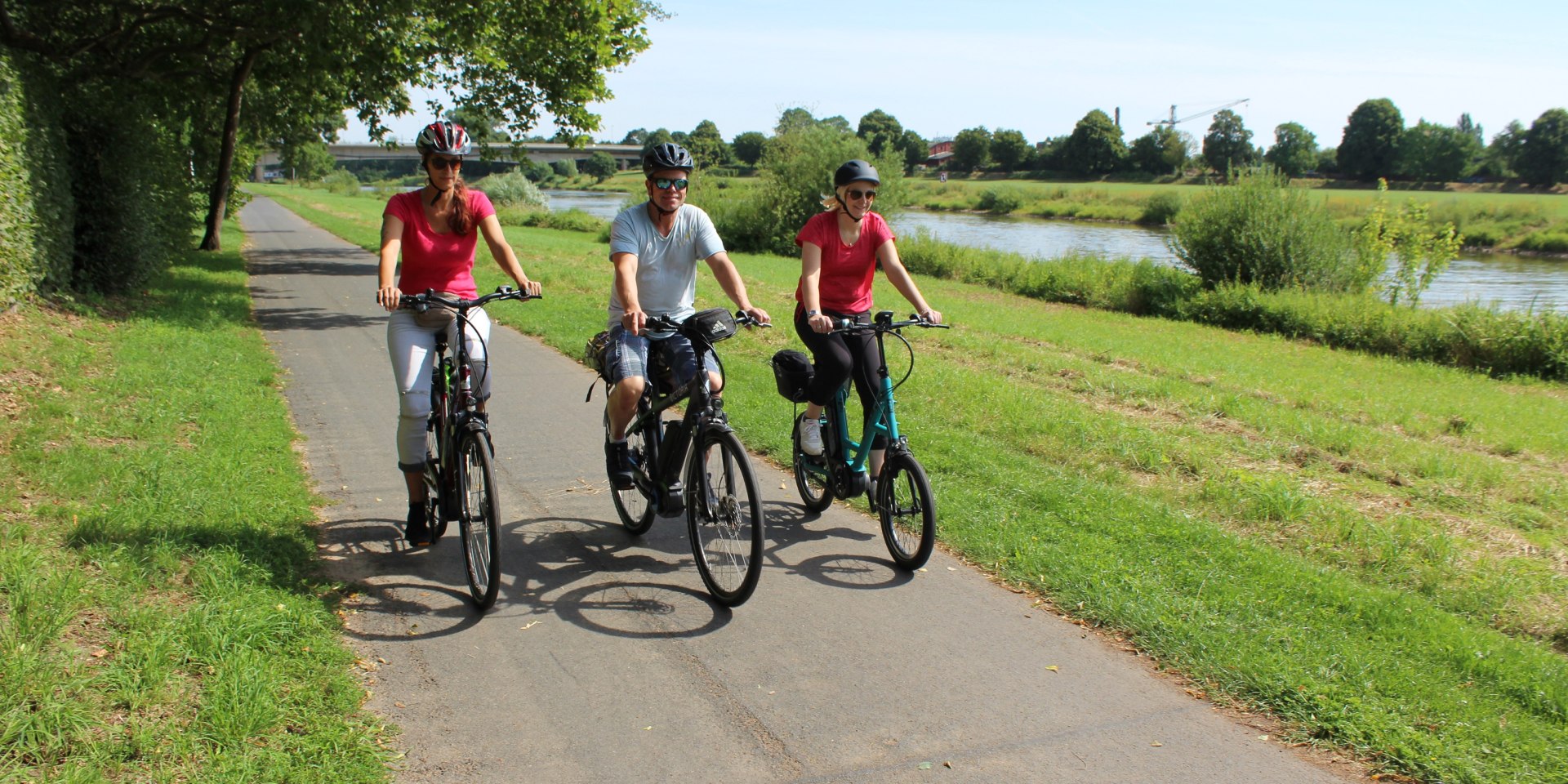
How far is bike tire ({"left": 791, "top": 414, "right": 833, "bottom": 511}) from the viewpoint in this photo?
594 centimetres

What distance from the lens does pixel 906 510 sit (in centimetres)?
515

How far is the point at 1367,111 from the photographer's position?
85.0 meters

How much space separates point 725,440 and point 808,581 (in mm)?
893

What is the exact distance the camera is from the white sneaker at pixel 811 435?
5.78 m

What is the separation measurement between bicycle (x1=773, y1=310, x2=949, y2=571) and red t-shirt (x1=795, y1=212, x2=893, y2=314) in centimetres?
29

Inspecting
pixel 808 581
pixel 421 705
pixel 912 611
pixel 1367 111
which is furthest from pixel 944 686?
pixel 1367 111

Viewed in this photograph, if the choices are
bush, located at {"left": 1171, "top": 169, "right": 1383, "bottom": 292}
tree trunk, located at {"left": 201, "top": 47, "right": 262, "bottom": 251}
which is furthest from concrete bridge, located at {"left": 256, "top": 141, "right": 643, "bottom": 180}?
bush, located at {"left": 1171, "top": 169, "right": 1383, "bottom": 292}

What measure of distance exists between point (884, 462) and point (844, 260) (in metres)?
1.08

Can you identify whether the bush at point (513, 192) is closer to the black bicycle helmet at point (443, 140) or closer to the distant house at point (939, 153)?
the black bicycle helmet at point (443, 140)

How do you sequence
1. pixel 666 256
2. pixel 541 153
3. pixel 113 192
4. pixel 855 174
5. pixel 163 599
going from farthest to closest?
1. pixel 541 153
2. pixel 113 192
3. pixel 855 174
4. pixel 666 256
5. pixel 163 599

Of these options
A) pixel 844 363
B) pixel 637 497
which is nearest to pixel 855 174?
pixel 844 363

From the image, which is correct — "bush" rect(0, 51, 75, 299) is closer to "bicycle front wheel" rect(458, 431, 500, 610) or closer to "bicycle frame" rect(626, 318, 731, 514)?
→ "bicycle front wheel" rect(458, 431, 500, 610)

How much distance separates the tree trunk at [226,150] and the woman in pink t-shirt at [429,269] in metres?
17.0

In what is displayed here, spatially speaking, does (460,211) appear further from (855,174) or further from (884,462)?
(884,462)
